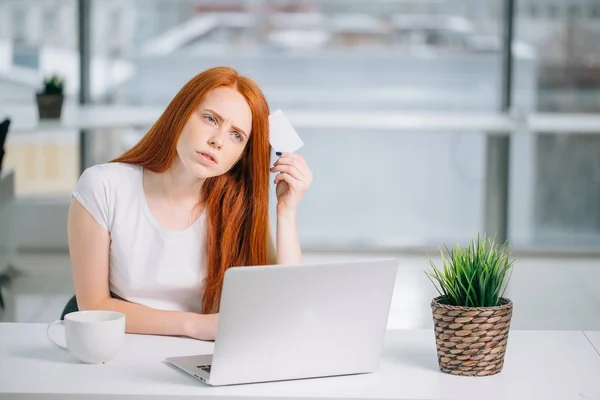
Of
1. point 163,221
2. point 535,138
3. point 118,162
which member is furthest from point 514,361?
point 535,138

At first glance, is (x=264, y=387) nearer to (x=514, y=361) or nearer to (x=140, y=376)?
(x=140, y=376)

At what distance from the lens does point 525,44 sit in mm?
5426

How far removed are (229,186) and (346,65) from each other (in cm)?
348

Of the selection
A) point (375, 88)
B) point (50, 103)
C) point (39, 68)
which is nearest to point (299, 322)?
point (50, 103)

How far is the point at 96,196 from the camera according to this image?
1975 mm

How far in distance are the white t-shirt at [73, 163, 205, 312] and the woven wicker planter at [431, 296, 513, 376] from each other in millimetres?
618

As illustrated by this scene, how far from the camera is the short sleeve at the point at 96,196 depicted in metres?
1.97

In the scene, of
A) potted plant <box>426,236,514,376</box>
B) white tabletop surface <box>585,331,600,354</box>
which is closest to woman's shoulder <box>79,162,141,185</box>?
potted plant <box>426,236,514,376</box>

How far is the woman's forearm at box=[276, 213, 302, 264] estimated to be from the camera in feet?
6.72

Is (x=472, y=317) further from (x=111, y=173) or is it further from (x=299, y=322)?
(x=111, y=173)

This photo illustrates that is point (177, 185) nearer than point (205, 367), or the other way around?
point (205, 367)

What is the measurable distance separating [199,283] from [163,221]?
5.7 inches

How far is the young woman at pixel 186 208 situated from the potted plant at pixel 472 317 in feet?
1.66

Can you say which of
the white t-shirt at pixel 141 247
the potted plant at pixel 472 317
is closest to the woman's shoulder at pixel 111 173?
the white t-shirt at pixel 141 247
